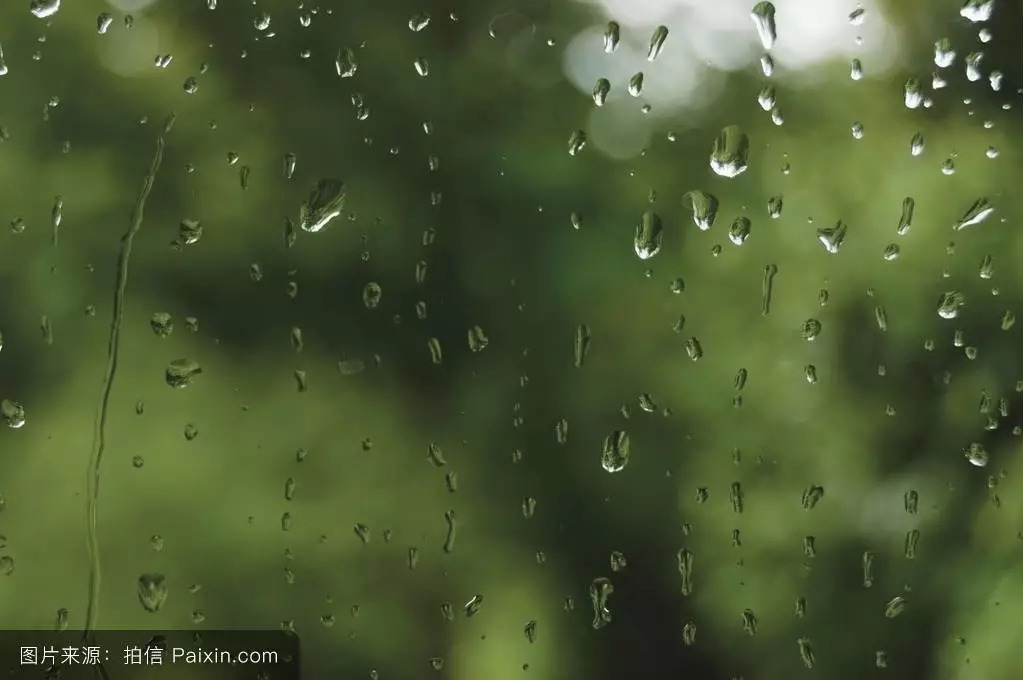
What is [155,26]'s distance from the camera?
2.13 ft

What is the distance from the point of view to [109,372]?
1.99 feet

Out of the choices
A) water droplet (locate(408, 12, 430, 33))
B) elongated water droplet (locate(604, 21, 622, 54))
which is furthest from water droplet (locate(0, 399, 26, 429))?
elongated water droplet (locate(604, 21, 622, 54))

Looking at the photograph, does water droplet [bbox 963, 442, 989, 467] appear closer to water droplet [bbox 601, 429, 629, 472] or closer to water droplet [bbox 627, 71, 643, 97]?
water droplet [bbox 601, 429, 629, 472]

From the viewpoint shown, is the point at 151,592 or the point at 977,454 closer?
the point at 151,592

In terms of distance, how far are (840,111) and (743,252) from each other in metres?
0.16

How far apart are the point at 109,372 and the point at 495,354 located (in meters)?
0.27

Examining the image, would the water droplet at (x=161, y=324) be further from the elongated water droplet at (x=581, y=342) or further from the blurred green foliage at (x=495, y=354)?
the elongated water droplet at (x=581, y=342)

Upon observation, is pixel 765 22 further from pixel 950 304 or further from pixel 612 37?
pixel 950 304

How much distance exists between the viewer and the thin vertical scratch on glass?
0.59 m

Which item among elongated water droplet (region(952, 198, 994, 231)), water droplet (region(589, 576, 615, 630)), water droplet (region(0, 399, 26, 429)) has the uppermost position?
elongated water droplet (region(952, 198, 994, 231))

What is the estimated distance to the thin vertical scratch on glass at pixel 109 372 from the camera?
59cm

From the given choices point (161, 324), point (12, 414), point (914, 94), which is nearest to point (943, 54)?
point (914, 94)

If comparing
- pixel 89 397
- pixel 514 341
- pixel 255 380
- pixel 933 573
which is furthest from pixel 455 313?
pixel 933 573

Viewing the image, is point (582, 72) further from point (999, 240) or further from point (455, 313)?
point (999, 240)
